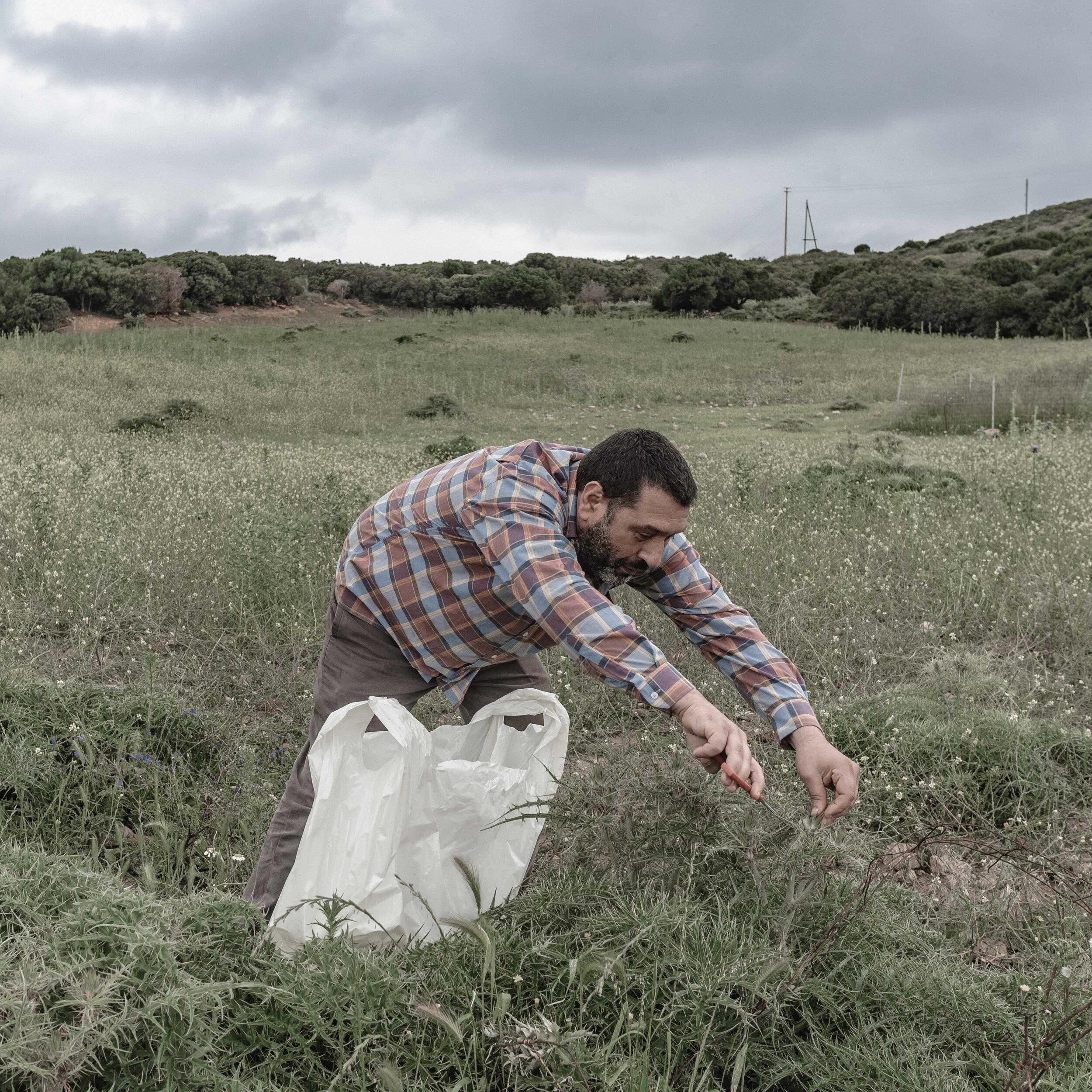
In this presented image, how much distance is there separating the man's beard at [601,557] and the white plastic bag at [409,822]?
0.43m

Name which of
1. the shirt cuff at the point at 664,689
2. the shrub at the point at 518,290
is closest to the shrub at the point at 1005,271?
the shrub at the point at 518,290

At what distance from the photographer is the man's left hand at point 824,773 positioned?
7.04 ft

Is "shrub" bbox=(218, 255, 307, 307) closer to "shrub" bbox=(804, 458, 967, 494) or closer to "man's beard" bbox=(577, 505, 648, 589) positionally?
"shrub" bbox=(804, 458, 967, 494)

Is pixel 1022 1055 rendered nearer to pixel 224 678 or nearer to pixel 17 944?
pixel 17 944

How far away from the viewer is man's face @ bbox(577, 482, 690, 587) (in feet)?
7.59

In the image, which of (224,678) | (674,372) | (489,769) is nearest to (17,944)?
(489,769)

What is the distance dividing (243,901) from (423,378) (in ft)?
55.1

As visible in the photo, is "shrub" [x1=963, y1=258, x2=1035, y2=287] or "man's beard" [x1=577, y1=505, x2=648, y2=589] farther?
"shrub" [x1=963, y1=258, x2=1035, y2=287]

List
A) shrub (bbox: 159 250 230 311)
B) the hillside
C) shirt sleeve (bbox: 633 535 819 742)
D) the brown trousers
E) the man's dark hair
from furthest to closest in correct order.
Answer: shrub (bbox: 159 250 230 311), the hillside, the brown trousers, shirt sleeve (bbox: 633 535 819 742), the man's dark hair

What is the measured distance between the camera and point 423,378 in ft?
60.7

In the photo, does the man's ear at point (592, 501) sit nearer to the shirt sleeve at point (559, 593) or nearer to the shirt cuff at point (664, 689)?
the shirt sleeve at point (559, 593)

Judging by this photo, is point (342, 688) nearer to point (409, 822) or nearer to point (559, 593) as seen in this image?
point (409, 822)

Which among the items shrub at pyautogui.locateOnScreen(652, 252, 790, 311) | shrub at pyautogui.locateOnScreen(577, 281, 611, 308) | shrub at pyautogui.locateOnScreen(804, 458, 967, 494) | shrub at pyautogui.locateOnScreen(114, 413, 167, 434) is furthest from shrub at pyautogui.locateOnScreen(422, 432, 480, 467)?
shrub at pyautogui.locateOnScreen(577, 281, 611, 308)

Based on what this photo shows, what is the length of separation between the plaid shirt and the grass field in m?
0.39
